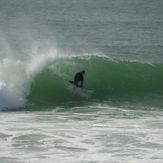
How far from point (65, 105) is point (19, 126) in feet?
16.2

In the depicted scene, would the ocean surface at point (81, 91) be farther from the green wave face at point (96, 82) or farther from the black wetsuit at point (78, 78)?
the black wetsuit at point (78, 78)

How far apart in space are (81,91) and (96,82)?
2.28 metres

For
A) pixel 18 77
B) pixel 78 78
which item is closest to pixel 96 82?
pixel 78 78

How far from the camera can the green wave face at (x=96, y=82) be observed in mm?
26109

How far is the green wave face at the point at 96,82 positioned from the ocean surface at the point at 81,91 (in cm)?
4

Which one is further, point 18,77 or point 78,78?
point 18,77

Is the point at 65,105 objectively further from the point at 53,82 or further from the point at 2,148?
the point at 2,148

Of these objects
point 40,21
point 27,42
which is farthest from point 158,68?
point 40,21

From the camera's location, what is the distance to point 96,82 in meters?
28.4

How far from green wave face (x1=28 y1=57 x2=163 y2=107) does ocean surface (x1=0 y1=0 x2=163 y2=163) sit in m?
0.04

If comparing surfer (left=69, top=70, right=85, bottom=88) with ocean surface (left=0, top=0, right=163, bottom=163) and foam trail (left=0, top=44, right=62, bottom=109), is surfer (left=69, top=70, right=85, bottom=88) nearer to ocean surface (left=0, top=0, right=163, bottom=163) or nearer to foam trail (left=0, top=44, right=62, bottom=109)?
ocean surface (left=0, top=0, right=163, bottom=163)

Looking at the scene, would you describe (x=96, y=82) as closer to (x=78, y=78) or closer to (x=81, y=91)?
(x=81, y=91)

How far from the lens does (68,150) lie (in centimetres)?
1783

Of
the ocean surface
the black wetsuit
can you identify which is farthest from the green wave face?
the black wetsuit
